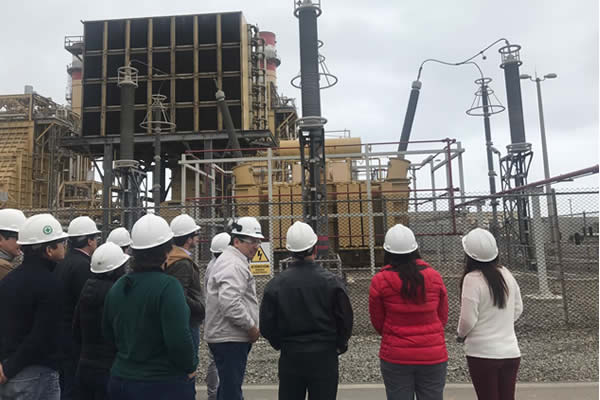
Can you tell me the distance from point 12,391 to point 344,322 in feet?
7.55

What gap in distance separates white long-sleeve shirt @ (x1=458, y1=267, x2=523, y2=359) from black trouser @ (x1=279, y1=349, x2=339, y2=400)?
1.01 meters

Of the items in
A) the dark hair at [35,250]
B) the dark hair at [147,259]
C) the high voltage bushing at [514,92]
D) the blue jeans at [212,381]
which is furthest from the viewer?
the high voltage bushing at [514,92]

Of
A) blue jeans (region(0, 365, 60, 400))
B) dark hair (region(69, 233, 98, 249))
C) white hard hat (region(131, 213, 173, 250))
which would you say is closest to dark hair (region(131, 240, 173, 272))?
white hard hat (region(131, 213, 173, 250))

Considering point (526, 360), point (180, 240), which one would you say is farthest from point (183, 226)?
point (526, 360)

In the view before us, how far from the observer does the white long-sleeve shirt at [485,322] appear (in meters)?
3.10

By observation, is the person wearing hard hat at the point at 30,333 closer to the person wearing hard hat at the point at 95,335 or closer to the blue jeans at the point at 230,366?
the person wearing hard hat at the point at 95,335

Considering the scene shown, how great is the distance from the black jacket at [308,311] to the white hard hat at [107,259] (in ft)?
3.66

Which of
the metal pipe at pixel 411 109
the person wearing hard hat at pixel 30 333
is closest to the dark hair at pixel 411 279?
the person wearing hard hat at pixel 30 333

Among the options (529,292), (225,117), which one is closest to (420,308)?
(529,292)

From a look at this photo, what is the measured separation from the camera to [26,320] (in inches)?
114

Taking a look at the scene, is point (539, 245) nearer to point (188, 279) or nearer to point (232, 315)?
point (232, 315)

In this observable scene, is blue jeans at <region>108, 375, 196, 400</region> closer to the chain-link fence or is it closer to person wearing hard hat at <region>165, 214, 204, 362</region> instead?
person wearing hard hat at <region>165, 214, 204, 362</region>

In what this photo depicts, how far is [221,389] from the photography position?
3588 mm

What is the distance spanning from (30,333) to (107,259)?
26.0 inches
